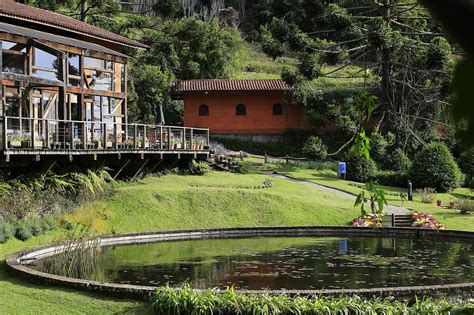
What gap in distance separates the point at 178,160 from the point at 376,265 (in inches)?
587

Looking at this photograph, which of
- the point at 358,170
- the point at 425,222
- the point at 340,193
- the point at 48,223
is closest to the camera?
the point at 48,223

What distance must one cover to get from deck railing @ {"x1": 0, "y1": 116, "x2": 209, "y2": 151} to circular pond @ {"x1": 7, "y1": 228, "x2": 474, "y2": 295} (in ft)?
11.6

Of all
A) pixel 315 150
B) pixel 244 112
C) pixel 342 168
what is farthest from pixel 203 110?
pixel 342 168

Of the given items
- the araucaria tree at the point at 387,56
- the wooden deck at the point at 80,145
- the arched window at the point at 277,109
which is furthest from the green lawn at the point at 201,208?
the arched window at the point at 277,109

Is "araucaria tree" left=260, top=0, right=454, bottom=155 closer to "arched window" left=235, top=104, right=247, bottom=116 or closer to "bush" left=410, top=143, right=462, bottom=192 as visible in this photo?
"bush" left=410, top=143, right=462, bottom=192

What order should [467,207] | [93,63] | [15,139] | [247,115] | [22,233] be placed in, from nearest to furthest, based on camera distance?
[22,233] < [15,139] < [467,207] < [93,63] < [247,115]

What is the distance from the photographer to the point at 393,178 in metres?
33.5

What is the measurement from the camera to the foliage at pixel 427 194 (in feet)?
90.3

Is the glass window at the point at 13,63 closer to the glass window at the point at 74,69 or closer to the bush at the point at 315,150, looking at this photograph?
the glass window at the point at 74,69

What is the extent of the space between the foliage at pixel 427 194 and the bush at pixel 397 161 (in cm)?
386

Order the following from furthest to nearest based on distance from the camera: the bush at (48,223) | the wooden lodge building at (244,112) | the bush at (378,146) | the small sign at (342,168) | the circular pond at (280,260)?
the wooden lodge building at (244,112) < the bush at (378,146) < the small sign at (342,168) < the bush at (48,223) < the circular pond at (280,260)

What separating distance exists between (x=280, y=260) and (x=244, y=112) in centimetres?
2832

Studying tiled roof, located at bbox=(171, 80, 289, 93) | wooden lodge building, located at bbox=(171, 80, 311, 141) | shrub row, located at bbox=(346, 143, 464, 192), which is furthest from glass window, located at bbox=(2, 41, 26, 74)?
wooden lodge building, located at bbox=(171, 80, 311, 141)

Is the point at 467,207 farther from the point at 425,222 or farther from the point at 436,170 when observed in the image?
the point at 436,170
